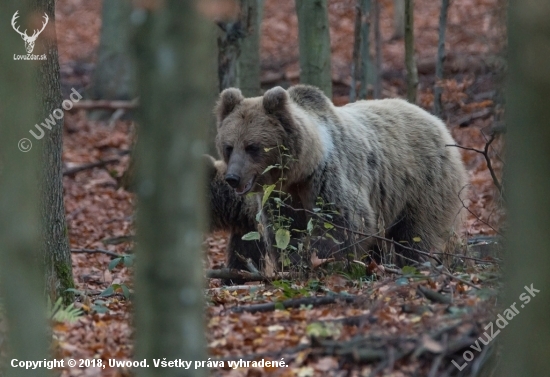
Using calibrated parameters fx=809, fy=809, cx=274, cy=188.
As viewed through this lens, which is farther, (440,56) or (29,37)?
(440,56)

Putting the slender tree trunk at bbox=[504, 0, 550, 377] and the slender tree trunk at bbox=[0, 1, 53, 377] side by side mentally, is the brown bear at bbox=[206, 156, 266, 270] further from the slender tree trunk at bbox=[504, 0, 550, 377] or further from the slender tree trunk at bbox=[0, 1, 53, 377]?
the slender tree trunk at bbox=[504, 0, 550, 377]

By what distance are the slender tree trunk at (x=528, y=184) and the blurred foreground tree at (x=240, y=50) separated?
7682 mm

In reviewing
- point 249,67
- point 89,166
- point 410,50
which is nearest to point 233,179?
point 249,67

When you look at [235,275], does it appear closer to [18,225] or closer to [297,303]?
[297,303]

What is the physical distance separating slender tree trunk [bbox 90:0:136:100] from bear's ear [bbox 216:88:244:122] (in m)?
10.5

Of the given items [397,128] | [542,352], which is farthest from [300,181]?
[542,352]

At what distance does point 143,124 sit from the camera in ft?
11.6

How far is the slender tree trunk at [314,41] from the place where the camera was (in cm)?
1073

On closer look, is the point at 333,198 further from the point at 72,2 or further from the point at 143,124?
the point at 72,2

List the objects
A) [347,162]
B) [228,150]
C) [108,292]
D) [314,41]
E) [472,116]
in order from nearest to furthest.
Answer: [108,292] < [228,150] < [347,162] < [314,41] < [472,116]

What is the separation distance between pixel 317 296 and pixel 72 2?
24.2 metres

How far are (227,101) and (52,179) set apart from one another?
2.56 meters

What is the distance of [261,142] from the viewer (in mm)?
8531

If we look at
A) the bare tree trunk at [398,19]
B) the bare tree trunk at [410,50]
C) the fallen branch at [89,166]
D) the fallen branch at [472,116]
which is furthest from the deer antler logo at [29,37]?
the bare tree trunk at [398,19]
